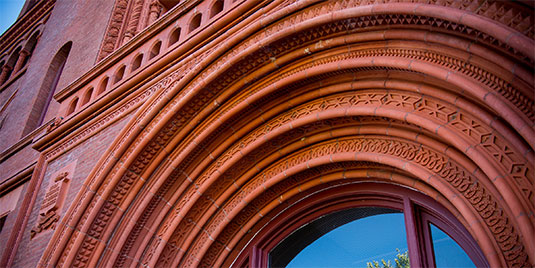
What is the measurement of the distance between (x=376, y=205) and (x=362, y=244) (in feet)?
1.25

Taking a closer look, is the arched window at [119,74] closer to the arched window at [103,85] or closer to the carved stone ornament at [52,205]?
the arched window at [103,85]

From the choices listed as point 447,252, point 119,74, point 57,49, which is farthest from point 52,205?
point 57,49

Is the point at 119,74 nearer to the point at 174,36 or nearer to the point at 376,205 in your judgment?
the point at 174,36

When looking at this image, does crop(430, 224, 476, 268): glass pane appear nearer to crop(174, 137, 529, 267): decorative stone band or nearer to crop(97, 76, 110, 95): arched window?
crop(174, 137, 529, 267): decorative stone band

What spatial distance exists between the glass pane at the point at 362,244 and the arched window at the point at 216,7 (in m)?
2.87

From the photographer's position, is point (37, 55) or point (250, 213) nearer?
point (250, 213)

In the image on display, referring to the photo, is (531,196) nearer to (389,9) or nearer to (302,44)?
(389,9)

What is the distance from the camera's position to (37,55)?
417 inches

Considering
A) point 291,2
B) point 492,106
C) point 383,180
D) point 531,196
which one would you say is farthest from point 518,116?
point 291,2

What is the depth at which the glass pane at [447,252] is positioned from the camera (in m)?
3.63

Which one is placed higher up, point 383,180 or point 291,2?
point 291,2

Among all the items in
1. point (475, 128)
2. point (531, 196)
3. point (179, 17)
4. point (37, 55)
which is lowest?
point (531, 196)

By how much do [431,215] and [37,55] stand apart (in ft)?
31.2

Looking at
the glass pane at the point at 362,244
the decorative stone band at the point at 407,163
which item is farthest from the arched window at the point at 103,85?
the glass pane at the point at 362,244
